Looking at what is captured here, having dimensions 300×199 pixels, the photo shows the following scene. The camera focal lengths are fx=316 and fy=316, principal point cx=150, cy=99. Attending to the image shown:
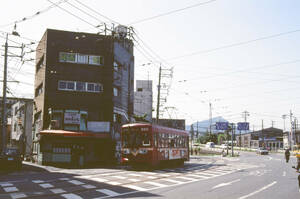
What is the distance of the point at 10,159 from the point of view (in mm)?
24766

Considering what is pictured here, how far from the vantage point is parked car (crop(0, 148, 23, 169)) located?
2450 centimetres

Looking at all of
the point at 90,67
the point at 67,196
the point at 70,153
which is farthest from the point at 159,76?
the point at 67,196

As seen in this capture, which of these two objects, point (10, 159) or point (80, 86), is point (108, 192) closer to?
point (10, 159)

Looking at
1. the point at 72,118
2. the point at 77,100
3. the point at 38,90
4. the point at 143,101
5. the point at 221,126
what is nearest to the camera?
the point at 72,118

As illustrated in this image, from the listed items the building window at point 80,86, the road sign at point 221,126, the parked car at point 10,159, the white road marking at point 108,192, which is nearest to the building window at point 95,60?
the building window at point 80,86

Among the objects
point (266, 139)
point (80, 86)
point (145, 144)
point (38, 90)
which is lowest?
point (266, 139)

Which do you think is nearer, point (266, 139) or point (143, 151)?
point (143, 151)

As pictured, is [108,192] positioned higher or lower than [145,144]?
lower

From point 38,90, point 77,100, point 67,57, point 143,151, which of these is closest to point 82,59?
point 67,57

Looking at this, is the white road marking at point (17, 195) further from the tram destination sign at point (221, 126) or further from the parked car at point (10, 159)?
the tram destination sign at point (221, 126)

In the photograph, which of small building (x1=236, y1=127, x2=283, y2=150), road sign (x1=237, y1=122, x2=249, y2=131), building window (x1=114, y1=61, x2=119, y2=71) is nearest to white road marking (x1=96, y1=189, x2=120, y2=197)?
building window (x1=114, y1=61, x2=119, y2=71)

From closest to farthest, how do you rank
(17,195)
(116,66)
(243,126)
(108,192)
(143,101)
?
(17,195)
(108,192)
(116,66)
(243,126)
(143,101)

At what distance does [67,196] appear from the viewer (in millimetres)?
11688

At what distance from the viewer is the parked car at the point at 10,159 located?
24.5 metres
